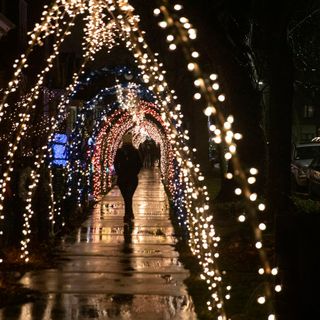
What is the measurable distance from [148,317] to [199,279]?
88.7 inches

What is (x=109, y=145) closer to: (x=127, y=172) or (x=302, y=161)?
(x=302, y=161)

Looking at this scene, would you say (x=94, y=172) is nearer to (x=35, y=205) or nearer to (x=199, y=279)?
(x=35, y=205)

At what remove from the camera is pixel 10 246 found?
1259 centimetres

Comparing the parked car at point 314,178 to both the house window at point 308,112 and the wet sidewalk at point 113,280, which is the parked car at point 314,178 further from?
the house window at point 308,112

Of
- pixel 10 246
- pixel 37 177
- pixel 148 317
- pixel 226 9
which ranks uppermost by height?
pixel 226 9

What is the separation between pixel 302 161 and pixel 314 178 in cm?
467

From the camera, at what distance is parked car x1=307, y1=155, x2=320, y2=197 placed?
25503mm

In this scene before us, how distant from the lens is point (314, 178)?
2616 cm

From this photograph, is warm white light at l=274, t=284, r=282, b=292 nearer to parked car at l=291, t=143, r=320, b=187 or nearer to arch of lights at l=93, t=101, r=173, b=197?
arch of lights at l=93, t=101, r=173, b=197

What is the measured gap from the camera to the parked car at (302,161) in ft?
94.2

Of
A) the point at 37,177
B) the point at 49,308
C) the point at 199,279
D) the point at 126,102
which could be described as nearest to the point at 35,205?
the point at 37,177

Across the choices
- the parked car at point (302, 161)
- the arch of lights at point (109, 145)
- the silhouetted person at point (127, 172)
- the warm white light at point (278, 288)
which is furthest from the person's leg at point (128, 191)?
the warm white light at point (278, 288)

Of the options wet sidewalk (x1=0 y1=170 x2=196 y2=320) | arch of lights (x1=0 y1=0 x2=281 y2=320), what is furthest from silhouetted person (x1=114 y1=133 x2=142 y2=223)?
arch of lights (x1=0 y1=0 x2=281 y2=320)

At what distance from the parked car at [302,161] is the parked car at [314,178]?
99cm
